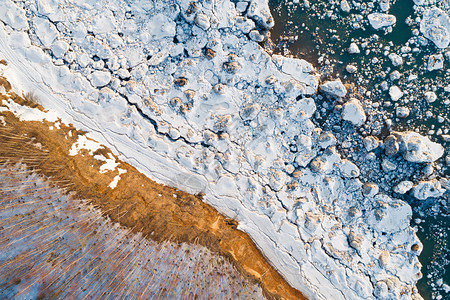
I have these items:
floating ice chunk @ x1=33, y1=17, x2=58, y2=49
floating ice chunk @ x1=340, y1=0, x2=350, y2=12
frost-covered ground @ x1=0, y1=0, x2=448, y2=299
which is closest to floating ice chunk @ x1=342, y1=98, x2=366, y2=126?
frost-covered ground @ x1=0, y1=0, x2=448, y2=299

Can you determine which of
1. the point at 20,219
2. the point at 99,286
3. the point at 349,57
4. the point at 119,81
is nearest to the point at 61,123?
the point at 119,81

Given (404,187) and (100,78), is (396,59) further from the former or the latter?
(100,78)

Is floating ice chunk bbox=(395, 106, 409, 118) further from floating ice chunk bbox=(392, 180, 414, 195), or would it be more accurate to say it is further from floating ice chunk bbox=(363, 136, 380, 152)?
floating ice chunk bbox=(392, 180, 414, 195)

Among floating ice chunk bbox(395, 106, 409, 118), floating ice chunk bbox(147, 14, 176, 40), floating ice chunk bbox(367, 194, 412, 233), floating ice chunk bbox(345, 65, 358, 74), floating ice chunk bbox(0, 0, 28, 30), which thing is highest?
floating ice chunk bbox(0, 0, 28, 30)

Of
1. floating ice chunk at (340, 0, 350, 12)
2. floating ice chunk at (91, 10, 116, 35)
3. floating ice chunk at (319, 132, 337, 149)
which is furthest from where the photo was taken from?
floating ice chunk at (340, 0, 350, 12)

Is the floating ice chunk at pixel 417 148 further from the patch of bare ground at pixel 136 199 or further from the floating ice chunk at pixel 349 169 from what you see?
the patch of bare ground at pixel 136 199

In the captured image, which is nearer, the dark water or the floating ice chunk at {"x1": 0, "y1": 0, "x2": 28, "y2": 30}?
the floating ice chunk at {"x1": 0, "y1": 0, "x2": 28, "y2": 30}

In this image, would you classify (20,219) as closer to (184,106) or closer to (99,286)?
(99,286)

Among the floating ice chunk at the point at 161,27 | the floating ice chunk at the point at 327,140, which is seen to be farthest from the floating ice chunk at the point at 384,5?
the floating ice chunk at the point at 161,27
